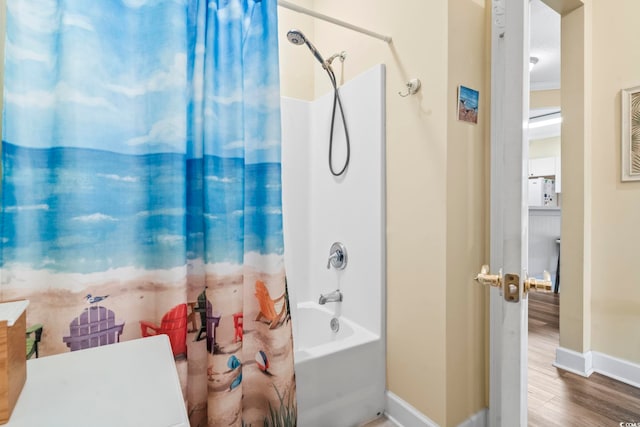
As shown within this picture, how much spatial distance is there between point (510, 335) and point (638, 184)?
1.68 m

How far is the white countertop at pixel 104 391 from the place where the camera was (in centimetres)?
50

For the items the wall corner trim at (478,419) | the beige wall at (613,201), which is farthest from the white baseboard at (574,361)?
the wall corner trim at (478,419)

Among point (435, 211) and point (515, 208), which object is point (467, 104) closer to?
point (435, 211)

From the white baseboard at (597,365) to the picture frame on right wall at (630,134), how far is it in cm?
110

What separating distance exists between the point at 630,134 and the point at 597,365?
4.69 feet

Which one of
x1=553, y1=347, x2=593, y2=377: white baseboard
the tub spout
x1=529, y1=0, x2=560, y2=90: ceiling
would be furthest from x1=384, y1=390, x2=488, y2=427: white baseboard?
x1=529, y1=0, x2=560, y2=90: ceiling

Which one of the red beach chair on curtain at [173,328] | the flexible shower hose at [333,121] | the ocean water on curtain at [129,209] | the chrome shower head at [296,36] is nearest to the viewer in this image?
the ocean water on curtain at [129,209]

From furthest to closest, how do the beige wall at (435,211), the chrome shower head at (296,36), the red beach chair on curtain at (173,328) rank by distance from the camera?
1. the chrome shower head at (296,36)
2. the beige wall at (435,211)
3. the red beach chair on curtain at (173,328)

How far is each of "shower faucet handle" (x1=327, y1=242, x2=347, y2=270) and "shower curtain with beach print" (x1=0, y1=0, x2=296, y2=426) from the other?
71 cm

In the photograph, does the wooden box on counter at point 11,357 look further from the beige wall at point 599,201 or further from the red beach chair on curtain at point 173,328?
the beige wall at point 599,201

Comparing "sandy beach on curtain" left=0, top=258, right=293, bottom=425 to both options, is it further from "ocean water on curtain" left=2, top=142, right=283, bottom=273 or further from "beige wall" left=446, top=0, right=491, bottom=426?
"beige wall" left=446, top=0, right=491, bottom=426

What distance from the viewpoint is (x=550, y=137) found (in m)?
5.04

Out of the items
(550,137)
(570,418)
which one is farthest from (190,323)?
(550,137)

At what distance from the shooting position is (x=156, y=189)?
3.43 feet
